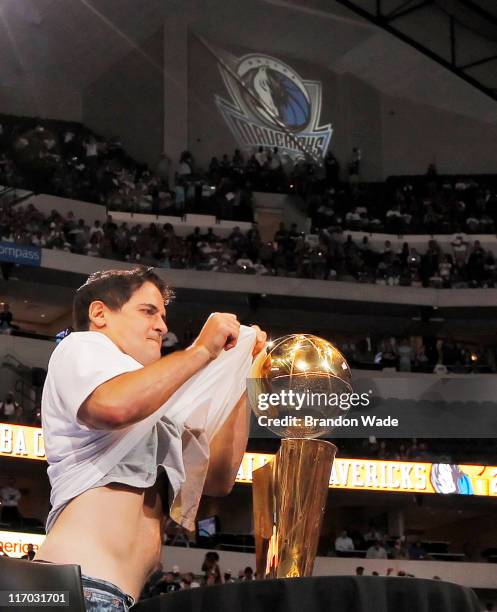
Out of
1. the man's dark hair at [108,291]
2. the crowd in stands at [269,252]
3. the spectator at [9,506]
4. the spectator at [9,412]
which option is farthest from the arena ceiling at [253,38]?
the man's dark hair at [108,291]

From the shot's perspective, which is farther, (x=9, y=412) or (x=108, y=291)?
(x=9, y=412)

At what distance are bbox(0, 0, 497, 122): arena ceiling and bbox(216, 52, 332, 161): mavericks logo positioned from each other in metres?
0.51

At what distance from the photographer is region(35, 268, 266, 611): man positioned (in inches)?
89.3

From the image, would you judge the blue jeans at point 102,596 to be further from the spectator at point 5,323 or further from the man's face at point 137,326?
the spectator at point 5,323

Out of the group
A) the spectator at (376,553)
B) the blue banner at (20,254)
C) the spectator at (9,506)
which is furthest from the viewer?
the blue banner at (20,254)

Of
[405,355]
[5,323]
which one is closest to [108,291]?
[5,323]

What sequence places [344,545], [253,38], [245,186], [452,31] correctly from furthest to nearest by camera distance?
[253,38]
[245,186]
[452,31]
[344,545]

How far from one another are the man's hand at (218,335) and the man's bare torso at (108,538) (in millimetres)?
347

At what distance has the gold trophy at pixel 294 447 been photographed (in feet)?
9.01

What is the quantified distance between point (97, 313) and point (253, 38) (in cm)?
2477

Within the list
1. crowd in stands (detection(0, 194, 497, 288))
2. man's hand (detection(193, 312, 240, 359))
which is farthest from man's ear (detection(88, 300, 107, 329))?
crowd in stands (detection(0, 194, 497, 288))

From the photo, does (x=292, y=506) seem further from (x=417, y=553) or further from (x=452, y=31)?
(x=452, y=31)

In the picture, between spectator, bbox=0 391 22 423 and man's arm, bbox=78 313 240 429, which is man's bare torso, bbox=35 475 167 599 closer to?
man's arm, bbox=78 313 240 429

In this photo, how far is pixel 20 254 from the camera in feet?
63.9
